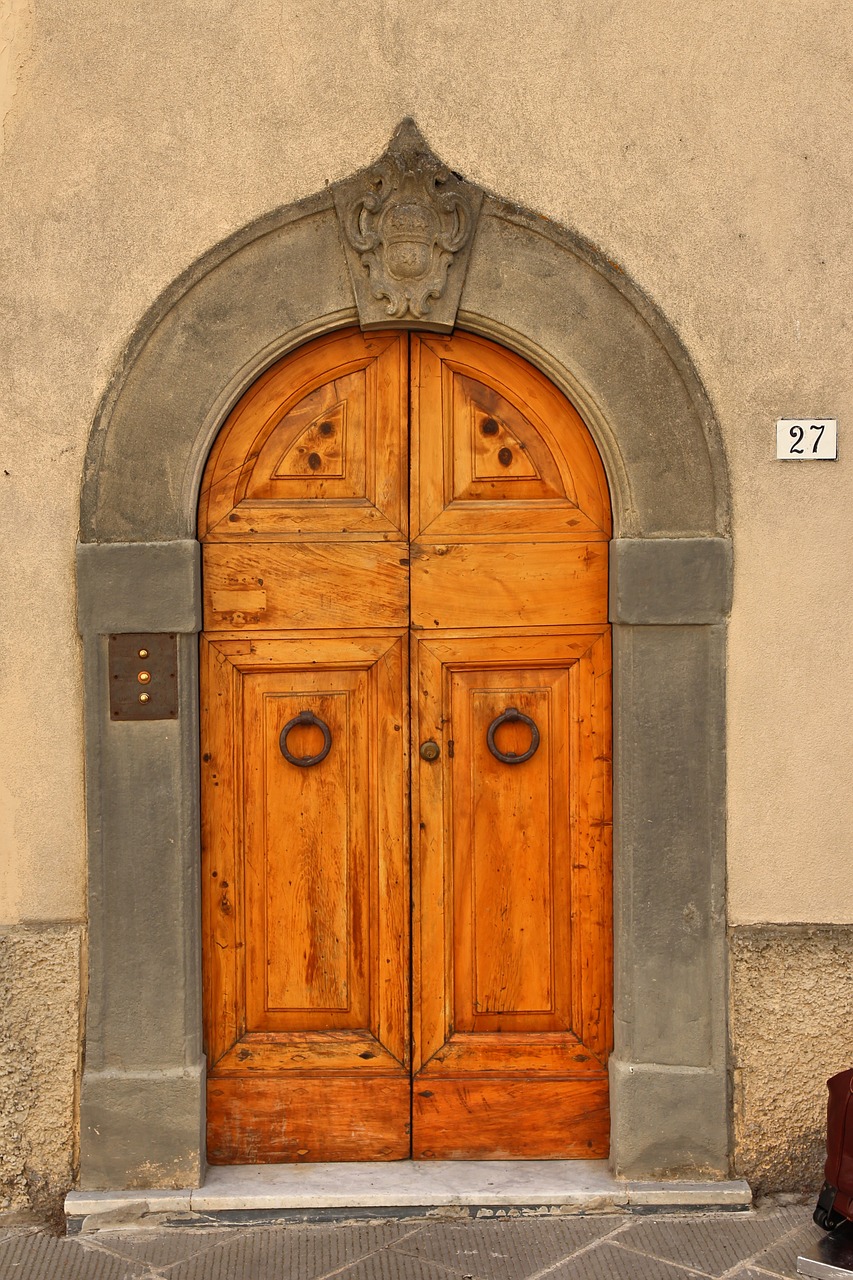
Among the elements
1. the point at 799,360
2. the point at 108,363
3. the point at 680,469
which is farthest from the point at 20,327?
the point at 799,360

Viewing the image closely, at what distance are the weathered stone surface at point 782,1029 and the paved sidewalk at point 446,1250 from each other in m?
0.23

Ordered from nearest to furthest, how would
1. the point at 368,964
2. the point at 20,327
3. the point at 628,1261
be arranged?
the point at 628,1261 < the point at 20,327 < the point at 368,964

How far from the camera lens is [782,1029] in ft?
12.4

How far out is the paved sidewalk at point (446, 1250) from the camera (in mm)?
3375

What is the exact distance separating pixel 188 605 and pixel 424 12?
191 centimetres

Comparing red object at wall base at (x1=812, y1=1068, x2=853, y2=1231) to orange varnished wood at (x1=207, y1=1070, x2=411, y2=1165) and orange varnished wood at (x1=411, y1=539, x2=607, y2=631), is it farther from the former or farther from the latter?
orange varnished wood at (x1=411, y1=539, x2=607, y2=631)

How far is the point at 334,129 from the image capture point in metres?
3.67

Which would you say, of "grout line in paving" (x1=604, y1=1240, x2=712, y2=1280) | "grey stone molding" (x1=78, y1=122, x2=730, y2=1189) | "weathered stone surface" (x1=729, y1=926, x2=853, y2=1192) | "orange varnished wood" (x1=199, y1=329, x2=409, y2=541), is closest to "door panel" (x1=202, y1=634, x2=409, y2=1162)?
"grey stone molding" (x1=78, y1=122, x2=730, y2=1189)

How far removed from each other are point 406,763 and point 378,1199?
4.27ft

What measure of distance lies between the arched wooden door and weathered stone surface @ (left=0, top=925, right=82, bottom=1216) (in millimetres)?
426

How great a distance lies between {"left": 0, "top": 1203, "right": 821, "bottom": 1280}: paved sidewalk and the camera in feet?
11.1

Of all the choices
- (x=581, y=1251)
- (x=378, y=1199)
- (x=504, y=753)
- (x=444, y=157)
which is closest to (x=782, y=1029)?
(x=581, y=1251)

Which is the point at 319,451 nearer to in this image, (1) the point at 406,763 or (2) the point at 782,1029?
(1) the point at 406,763

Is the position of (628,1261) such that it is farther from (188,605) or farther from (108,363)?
(108,363)
